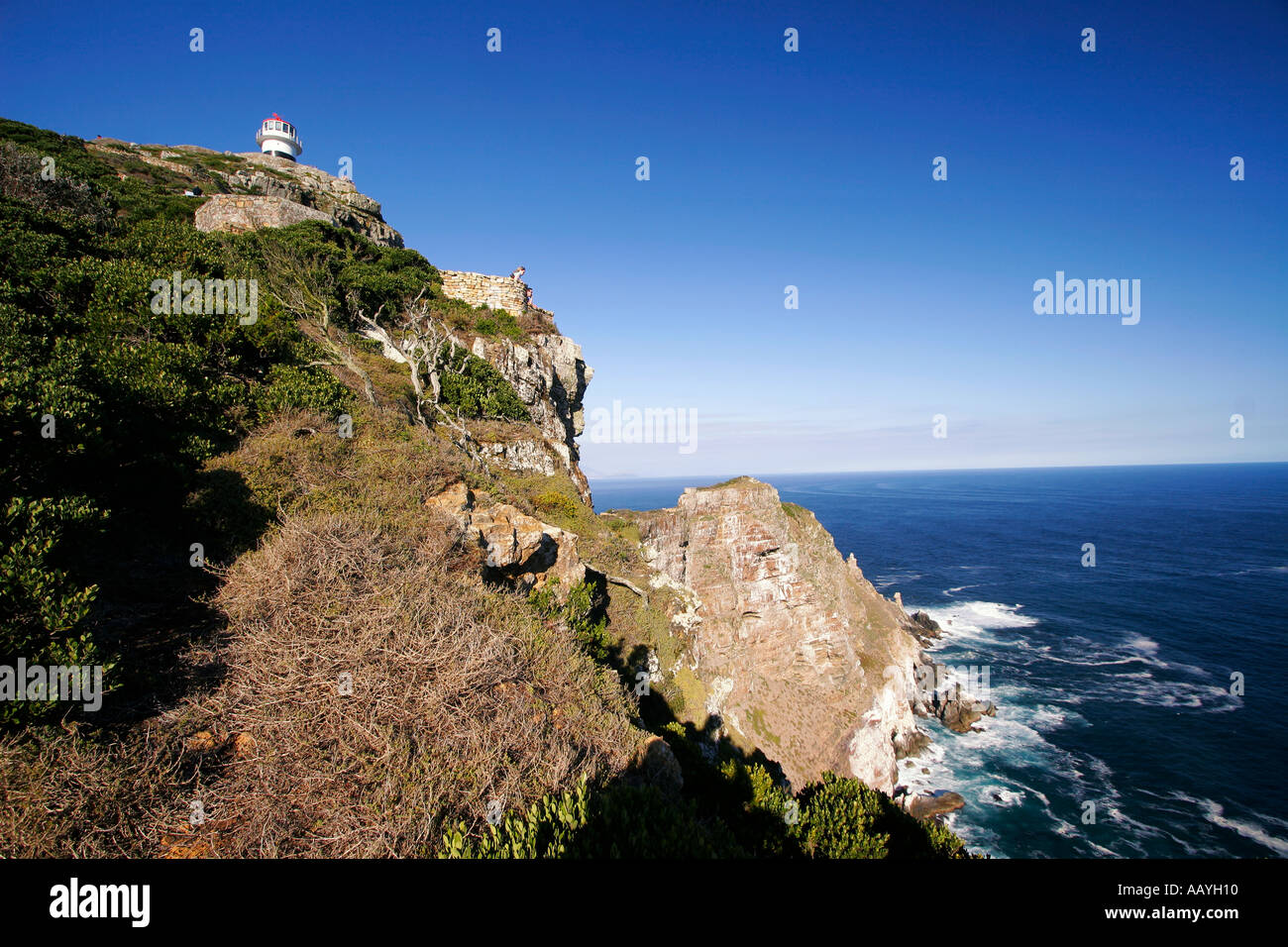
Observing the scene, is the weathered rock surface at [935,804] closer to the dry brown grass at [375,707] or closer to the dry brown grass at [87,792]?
the dry brown grass at [375,707]

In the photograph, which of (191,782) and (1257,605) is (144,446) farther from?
(1257,605)

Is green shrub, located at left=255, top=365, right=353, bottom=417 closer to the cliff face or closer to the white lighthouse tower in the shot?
the cliff face

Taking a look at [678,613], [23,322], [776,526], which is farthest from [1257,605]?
[23,322]

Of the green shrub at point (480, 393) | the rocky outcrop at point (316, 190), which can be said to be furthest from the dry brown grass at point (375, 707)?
the rocky outcrop at point (316, 190)

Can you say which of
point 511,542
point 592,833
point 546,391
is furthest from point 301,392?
point 546,391

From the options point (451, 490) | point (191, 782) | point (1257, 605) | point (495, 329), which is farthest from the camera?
point (1257, 605)

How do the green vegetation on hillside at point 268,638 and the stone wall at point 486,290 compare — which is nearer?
the green vegetation on hillside at point 268,638

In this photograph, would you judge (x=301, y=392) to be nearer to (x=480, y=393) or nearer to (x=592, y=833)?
(x=480, y=393)
